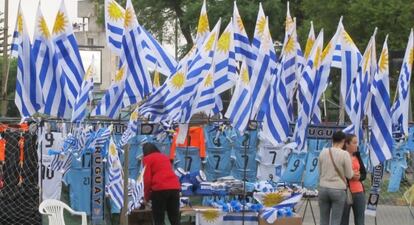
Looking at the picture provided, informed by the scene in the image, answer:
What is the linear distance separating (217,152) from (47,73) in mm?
4481

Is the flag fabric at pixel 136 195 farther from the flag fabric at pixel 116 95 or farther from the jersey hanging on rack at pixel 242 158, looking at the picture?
the jersey hanging on rack at pixel 242 158

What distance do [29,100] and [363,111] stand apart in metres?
5.22

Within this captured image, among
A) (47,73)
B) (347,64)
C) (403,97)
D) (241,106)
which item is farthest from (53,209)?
(403,97)

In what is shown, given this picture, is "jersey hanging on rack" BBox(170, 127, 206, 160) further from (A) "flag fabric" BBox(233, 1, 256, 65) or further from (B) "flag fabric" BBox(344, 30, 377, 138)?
(B) "flag fabric" BBox(344, 30, 377, 138)

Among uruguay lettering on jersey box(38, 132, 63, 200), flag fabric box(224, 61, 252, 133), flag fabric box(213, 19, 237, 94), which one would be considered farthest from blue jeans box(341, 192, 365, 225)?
uruguay lettering on jersey box(38, 132, 63, 200)

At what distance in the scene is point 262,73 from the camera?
13.7 meters

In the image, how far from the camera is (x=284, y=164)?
15773mm

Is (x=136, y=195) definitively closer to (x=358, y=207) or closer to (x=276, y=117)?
(x=276, y=117)

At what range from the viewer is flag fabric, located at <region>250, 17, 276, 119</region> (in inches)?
531

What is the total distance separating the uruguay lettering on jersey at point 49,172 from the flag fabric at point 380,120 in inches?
198

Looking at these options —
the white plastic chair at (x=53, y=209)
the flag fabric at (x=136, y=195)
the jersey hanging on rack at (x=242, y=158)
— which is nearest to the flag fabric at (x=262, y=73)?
the flag fabric at (x=136, y=195)

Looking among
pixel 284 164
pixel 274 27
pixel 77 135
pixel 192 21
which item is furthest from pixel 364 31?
pixel 77 135

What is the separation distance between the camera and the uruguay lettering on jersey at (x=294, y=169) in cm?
1533

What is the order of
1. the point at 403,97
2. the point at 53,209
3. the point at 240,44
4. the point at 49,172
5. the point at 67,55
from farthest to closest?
the point at 240,44
the point at 403,97
the point at 49,172
the point at 67,55
the point at 53,209
